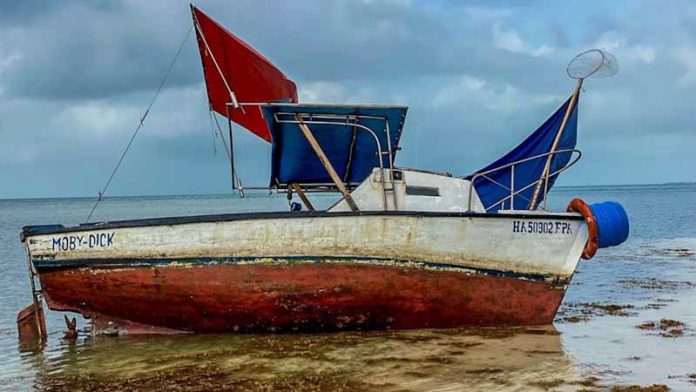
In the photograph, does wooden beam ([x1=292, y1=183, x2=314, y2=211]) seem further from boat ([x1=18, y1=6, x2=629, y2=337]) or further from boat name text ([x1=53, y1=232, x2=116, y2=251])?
boat name text ([x1=53, y1=232, x2=116, y2=251])

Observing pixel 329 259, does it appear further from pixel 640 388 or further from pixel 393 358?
pixel 640 388

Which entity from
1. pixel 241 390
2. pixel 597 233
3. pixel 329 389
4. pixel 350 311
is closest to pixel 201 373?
pixel 241 390

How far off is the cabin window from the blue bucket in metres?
1.99

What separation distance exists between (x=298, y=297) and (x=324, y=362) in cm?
124

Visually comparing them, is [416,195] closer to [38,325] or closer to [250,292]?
[250,292]

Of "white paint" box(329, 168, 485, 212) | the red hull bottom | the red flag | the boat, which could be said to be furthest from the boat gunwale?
the red flag

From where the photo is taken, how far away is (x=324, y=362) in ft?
25.7

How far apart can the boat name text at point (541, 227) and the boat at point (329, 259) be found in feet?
0.05

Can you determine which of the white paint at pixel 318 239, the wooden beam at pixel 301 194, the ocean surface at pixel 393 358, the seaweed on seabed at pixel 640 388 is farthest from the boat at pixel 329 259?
the seaweed on seabed at pixel 640 388

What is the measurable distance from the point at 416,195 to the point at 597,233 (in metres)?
2.30

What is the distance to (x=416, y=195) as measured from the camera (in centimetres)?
960

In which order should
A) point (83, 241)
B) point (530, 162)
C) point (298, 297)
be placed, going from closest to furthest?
point (298, 297) → point (83, 241) → point (530, 162)

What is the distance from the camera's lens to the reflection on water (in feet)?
23.0

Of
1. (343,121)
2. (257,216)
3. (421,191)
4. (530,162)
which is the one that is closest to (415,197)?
(421,191)
